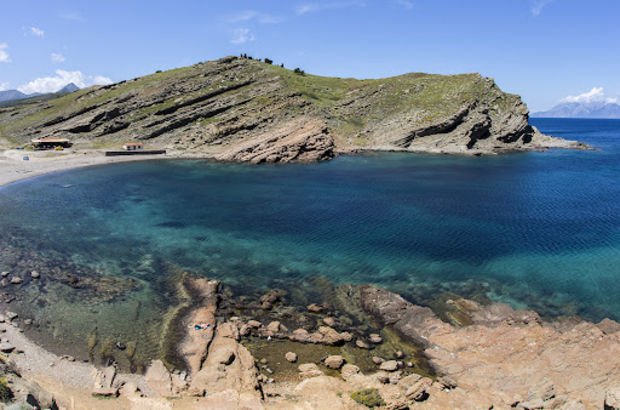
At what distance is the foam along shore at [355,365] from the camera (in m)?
21.0

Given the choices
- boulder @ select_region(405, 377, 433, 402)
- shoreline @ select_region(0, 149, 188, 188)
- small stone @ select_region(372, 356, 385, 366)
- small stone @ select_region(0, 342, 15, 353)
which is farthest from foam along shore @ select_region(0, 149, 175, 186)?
boulder @ select_region(405, 377, 433, 402)

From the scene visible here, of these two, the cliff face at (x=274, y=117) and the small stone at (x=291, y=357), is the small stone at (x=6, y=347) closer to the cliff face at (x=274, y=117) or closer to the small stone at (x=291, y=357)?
the small stone at (x=291, y=357)

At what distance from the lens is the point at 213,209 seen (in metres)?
60.0

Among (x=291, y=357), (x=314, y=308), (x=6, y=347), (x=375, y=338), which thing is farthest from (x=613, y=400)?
(x=6, y=347)

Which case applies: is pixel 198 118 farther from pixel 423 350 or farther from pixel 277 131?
pixel 423 350

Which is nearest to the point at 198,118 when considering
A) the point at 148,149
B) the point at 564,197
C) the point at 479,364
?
the point at 148,149

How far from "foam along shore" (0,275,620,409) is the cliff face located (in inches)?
3080

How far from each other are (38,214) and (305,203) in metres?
37.6

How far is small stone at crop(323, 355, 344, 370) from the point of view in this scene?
2497cm

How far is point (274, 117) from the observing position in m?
122

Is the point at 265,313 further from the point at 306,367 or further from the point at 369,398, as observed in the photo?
the point at 369,398

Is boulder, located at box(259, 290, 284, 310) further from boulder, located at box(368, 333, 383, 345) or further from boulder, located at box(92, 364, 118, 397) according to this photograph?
boulder, located at box(92, 364, 118, 397)

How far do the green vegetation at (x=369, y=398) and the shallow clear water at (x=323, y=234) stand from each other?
13.9 meters

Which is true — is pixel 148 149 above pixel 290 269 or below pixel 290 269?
above
